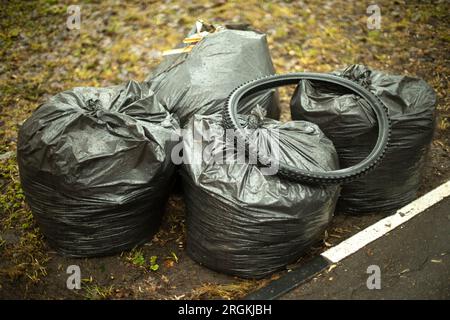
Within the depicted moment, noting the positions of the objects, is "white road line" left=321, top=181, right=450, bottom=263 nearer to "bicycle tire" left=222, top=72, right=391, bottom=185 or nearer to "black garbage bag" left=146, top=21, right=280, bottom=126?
"bicycle tire" left=222, top=72, right=391, bottom=185

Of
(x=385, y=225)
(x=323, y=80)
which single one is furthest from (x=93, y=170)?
(x=385, y=225)

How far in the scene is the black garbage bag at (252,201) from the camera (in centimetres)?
243

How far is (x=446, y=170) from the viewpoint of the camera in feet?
11.3

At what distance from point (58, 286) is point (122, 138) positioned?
93 centimetres

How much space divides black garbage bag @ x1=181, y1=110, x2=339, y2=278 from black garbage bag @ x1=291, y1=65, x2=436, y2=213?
8.2 inches

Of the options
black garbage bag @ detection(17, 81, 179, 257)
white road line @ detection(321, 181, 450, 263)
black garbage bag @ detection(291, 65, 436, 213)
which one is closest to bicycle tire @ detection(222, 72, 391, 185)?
black garbage bag @ detection(291, 65, 436, 213)

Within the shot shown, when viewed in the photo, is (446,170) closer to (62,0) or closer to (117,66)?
(117,66)

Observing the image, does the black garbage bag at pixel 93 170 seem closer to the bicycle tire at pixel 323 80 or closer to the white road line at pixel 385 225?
the bicycle tire at pixel 323 80

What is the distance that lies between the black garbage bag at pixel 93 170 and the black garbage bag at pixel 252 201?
0.75 feet

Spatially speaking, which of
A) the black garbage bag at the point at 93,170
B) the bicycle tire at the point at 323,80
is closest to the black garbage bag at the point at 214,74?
the bicycle tire at the point at 323,80

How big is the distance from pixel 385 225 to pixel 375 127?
640 millimetres

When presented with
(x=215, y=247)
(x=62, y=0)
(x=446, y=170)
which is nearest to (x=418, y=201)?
(x=446, y=170)

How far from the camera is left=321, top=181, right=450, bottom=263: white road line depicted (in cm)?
276

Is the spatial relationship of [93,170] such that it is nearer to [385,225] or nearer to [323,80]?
[323,80]
